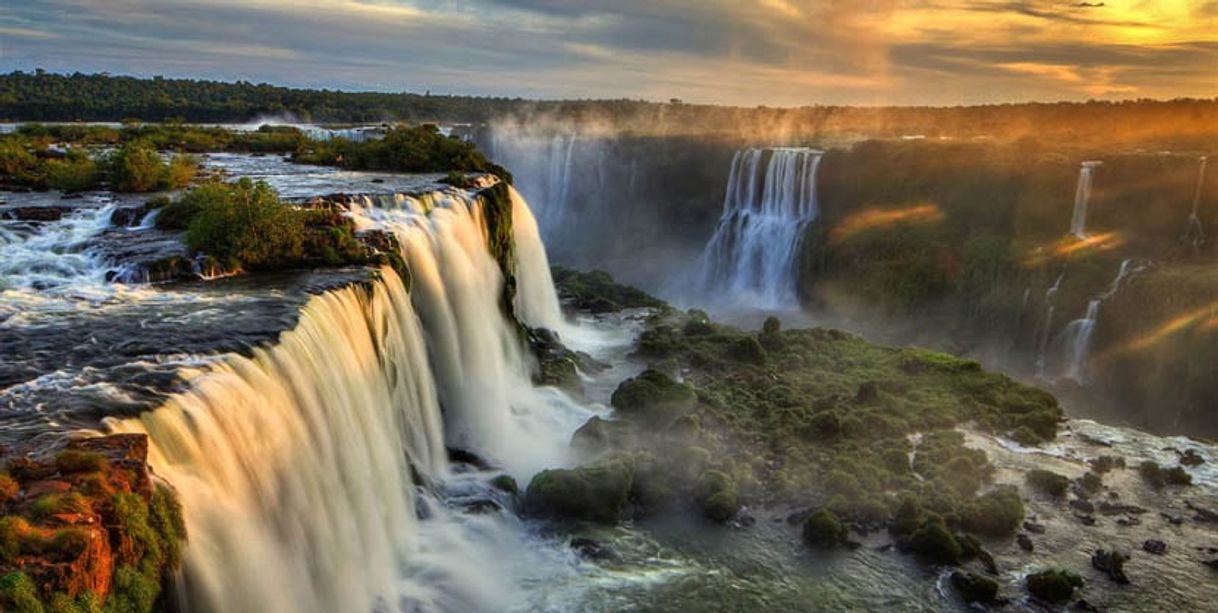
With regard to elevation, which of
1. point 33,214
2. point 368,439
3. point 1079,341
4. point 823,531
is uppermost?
point 33,214

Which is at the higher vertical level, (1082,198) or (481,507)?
(1082,198)

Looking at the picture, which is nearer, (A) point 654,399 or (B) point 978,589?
(B) point 978,589

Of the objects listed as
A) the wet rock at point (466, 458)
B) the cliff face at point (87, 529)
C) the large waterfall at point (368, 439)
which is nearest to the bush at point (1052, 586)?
the large waterfall at point (368, 439)

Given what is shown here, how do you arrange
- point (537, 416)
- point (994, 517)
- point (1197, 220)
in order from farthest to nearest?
point (1197, 220) → point (537, 416) → point (994, 517)

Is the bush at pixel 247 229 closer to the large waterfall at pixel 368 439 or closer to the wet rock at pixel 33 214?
the large waterfall at pixel 368 439

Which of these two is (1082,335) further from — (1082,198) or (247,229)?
(247,229)

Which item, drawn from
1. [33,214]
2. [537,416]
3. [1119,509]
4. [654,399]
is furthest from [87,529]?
[1119,509]

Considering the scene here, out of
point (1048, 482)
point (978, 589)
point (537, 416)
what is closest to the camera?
point (978, 589)
